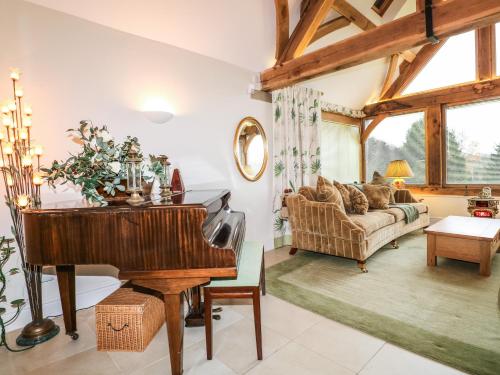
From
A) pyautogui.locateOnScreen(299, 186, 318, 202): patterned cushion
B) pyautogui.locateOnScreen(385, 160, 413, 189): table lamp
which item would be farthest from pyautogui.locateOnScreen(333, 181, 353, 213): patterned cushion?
pyautogui.locateOnScreen(385, 160, 413, 189): table lamp

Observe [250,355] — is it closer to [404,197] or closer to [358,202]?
[358,202]

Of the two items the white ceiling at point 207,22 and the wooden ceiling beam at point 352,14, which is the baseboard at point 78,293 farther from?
the wooden ceiling beam at point 352,14

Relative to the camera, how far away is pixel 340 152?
588cm

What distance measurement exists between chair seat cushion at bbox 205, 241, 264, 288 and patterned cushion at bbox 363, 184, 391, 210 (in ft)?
8.57

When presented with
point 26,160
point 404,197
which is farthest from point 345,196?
point 26,160

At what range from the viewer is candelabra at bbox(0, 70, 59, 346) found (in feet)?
6.03

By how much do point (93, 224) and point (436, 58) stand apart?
6452 millimetres

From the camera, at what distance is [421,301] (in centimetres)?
226

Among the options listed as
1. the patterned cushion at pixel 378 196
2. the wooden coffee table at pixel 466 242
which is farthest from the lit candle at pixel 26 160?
the patterned cushion at pixel 378 196

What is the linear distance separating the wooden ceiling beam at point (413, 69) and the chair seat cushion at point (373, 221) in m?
3.35

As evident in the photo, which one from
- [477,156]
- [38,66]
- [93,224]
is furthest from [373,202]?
[38,66]

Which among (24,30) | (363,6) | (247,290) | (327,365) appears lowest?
(327,365)

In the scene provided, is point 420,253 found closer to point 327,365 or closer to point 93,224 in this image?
point 327,365

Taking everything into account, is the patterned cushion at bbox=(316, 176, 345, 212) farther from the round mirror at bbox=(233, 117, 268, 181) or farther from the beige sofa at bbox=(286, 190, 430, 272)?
the round mirror at bbox=(233, 117, 268, 181)
